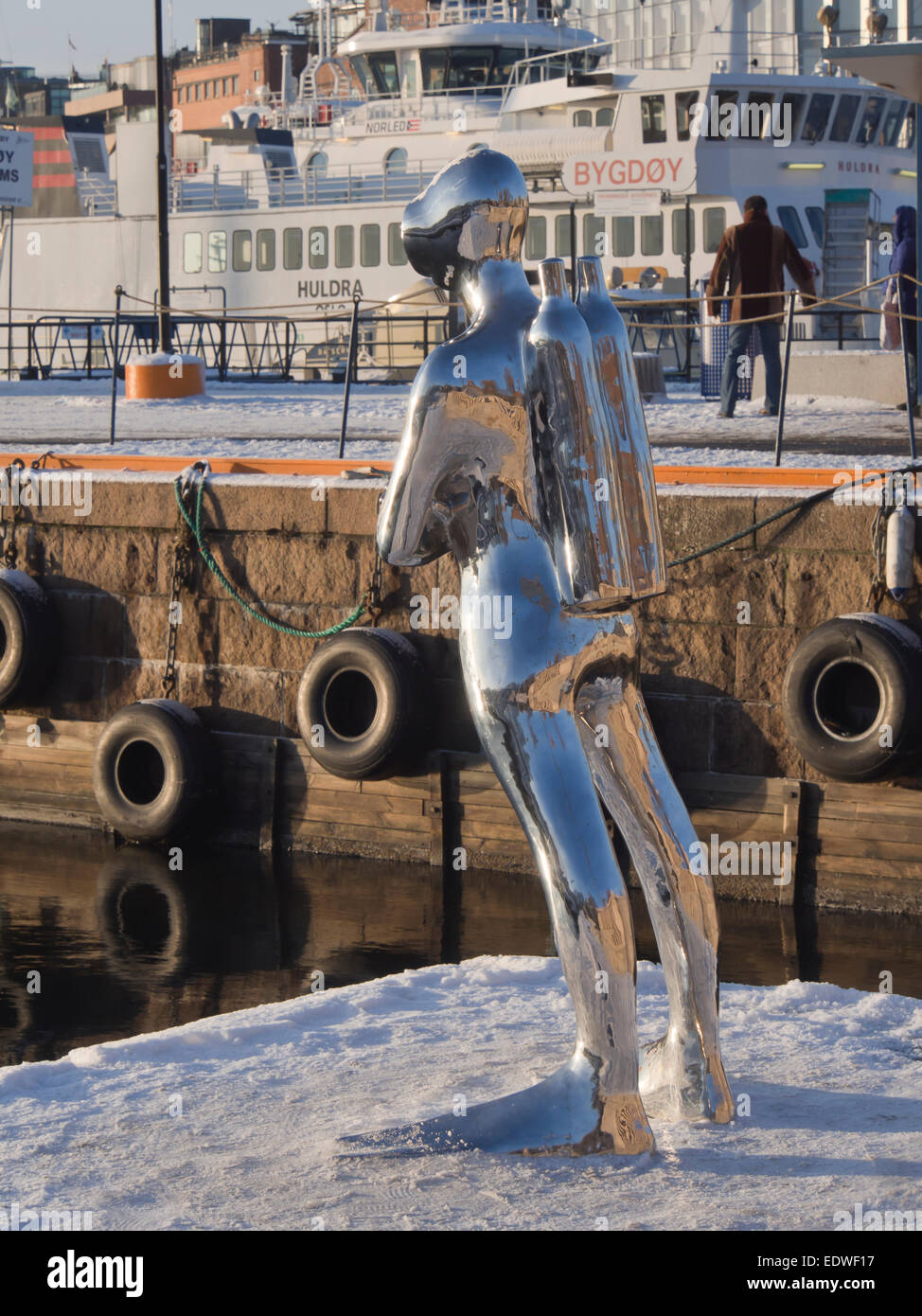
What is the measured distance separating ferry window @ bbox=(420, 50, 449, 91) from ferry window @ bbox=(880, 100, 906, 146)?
344 inches

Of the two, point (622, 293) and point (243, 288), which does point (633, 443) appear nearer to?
point (622, 293)

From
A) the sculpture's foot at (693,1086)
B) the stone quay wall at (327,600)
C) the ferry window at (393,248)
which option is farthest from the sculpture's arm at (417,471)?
the ferry window at (393,248)

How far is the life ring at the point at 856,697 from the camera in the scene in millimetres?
8359

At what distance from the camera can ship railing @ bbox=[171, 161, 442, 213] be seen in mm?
35781

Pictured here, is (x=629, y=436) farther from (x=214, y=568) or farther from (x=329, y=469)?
(x=329, y=469)

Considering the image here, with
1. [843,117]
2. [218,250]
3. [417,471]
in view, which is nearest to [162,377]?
[417,471]

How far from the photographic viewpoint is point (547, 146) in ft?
110

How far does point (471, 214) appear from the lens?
4.49 meters

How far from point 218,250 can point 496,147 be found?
7156 mm

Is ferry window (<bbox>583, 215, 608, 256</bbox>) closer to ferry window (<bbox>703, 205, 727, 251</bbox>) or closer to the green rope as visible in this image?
ferry window (<bbox>703, 205, 727, 251</bbox>)

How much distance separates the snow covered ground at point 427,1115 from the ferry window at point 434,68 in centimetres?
3337

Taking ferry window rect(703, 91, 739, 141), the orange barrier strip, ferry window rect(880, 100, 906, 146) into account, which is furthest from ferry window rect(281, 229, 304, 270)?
the orange barrier strip

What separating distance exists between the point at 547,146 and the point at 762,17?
3837 centimetres

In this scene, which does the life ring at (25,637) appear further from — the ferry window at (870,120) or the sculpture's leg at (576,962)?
the ferry window at (870,120)
